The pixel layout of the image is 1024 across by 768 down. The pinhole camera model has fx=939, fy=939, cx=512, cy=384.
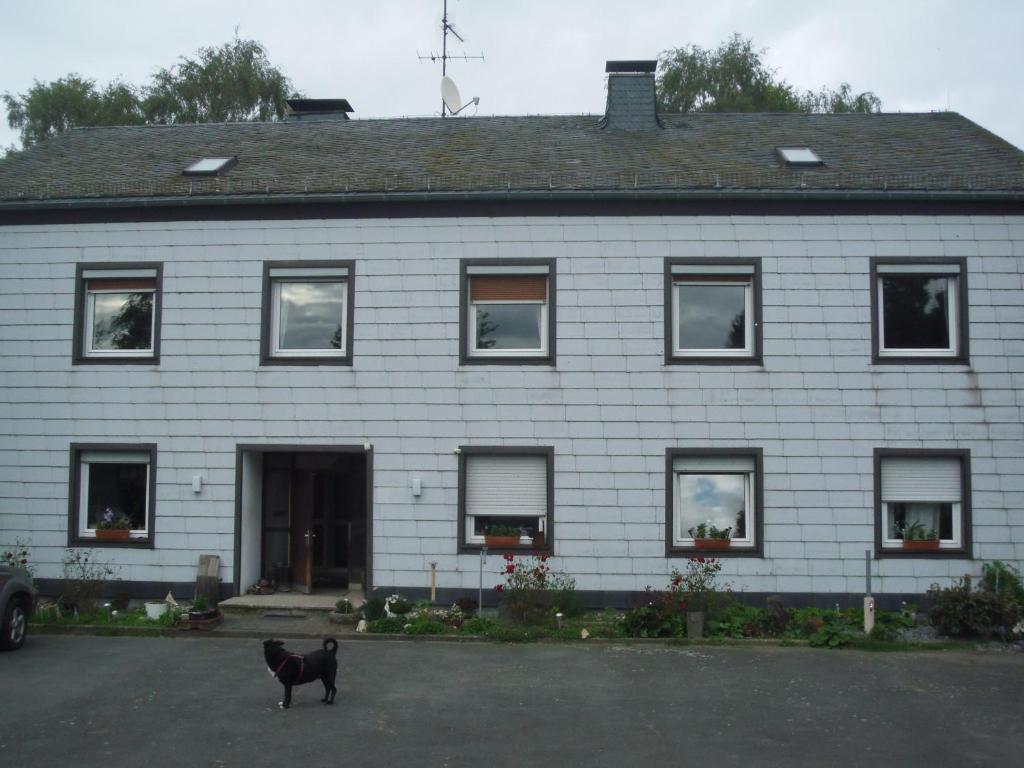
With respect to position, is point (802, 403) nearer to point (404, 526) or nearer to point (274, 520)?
point (404, 526)

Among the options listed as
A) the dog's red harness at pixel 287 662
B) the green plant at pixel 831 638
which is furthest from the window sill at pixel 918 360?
the dog's red harness at pixel 287 662

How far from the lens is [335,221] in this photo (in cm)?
1429

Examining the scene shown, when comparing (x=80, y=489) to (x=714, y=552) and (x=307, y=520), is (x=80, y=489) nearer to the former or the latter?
(x=307, y=520)

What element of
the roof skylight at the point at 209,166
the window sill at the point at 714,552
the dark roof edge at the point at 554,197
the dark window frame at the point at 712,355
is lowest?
the window sill at the point at 714,552

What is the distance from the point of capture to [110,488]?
573 inches

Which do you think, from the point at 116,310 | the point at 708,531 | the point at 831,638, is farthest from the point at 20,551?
the point at 831,638

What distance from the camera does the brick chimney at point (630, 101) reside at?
17.8 m

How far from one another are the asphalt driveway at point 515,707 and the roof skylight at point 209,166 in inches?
297

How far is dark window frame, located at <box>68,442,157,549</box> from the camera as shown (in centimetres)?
1422

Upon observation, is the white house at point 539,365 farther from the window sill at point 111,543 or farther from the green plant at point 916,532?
the green plant at point 916,532

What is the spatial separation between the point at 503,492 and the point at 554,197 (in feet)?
14.5

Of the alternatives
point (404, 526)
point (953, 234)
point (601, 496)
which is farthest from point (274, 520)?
point (953, 234)

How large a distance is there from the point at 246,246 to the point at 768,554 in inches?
355

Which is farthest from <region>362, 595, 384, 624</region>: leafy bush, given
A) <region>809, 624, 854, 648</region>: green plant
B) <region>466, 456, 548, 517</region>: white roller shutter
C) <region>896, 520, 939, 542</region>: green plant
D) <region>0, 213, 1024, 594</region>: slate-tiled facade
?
<region>896, 520, 939, 542</region>: green plant
